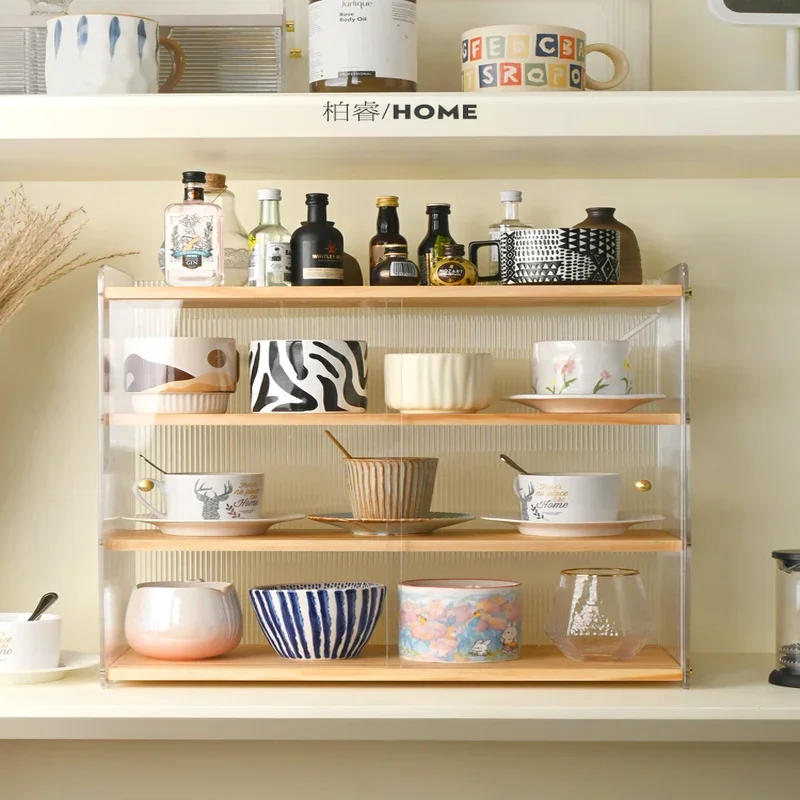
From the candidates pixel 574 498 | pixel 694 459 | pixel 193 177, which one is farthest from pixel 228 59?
pixel 694 459

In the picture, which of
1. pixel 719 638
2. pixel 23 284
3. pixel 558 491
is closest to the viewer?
pixel 558 491

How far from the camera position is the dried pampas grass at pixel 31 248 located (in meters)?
A: 1.46

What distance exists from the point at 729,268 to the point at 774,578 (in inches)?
17.6

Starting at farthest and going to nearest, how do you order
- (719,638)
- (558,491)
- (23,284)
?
(719,638) < (23,284) < (558,491)

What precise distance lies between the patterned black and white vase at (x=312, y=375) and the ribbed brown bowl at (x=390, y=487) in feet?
0.25

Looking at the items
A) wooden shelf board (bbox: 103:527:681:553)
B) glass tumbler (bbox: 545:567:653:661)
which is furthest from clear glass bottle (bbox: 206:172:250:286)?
glass tumbler (bbox: 545:567:653:661)

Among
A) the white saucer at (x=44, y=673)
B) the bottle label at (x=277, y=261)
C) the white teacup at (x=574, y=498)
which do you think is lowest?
the white saucer at (x=44, y=673)

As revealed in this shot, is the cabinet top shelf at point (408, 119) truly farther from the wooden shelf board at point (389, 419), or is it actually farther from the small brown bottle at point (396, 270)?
the wooden shelf board at point (389, 419)

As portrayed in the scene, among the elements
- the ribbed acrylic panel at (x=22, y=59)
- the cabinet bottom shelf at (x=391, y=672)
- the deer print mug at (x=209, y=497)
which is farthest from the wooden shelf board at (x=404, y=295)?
the cabinet bottom shelf at (x=391, y=672)

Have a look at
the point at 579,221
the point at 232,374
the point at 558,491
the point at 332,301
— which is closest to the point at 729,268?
the point at 579,221

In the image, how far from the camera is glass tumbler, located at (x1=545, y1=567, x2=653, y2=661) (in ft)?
4.45

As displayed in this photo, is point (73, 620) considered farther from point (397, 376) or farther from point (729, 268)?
point (729, 268)

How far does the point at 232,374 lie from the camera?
1376 millimetres

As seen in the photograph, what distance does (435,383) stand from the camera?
1.35 m
